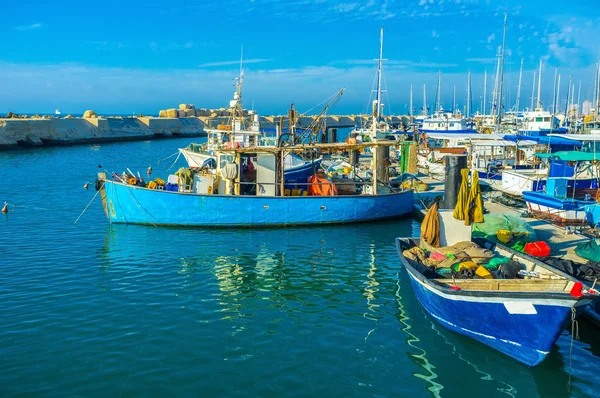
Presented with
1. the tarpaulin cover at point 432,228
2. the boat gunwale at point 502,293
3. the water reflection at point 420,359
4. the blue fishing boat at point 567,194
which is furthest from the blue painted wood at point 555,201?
the water reflection at point 420,359

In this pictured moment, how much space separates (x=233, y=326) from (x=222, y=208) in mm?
9469

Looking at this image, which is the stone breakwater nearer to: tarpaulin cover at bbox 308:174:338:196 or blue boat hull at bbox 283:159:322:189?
blue boat hull at bbox 283:159:322:189

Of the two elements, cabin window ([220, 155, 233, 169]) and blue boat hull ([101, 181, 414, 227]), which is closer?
blue boat hull ([101, 181, 414, 227])

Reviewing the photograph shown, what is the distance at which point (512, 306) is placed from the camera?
8844mm

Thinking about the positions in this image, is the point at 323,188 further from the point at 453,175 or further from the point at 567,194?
the point at 567,194

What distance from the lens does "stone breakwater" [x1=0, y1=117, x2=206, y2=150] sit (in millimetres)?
63219

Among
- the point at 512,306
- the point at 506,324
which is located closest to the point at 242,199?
the point at 506,324

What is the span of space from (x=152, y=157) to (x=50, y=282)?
44.4 meters

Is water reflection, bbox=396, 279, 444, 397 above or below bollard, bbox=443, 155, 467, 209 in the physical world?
below

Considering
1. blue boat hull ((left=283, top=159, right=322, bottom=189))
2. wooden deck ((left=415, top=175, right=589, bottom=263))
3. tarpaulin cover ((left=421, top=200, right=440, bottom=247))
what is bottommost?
wooden deck ((left=415, top=175, right=589, bottom=263))

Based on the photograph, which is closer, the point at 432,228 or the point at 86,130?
the point at 432,228

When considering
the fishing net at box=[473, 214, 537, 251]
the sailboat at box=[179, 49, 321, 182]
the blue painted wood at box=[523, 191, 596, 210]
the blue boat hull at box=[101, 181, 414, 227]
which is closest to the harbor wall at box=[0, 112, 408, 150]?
the sailboat at box=[179, 49, 321, 182]

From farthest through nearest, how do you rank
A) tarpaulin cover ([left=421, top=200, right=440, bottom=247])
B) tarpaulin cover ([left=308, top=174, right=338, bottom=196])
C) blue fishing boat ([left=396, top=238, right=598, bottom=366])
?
tarpaulin cover ([left=308, top=174, right=338, bottom=196]) → tarpaulin cover ([left=421, top=200, right=440, bottom=247]) → blue fishing boat ([left=396, top=238, right=598, bottom=366])

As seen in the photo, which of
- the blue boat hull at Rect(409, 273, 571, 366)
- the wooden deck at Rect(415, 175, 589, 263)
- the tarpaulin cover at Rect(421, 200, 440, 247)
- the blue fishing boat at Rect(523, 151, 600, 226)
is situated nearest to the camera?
the blue boat hull at Rect(409, 273, 571, 366)
